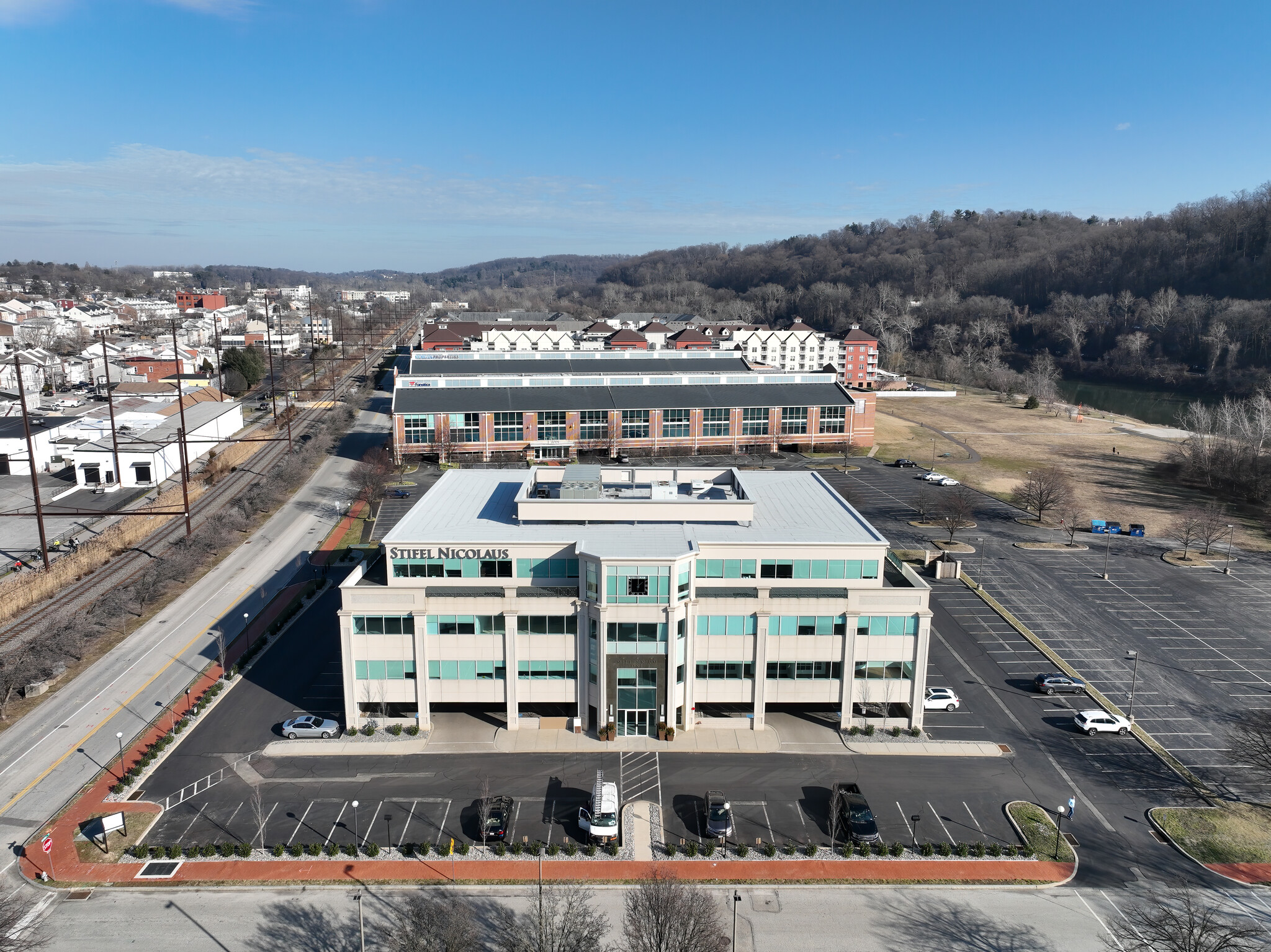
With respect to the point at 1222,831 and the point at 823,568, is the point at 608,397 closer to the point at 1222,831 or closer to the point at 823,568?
the point at 823,568

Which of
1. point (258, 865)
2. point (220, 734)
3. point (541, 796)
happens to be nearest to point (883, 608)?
point (541, 796)

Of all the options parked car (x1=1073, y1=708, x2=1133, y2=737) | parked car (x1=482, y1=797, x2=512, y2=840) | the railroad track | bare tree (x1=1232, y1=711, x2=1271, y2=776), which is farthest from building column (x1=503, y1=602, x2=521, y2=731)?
bare tree (x1=1232, y1=711, x2=1271, y2=776)

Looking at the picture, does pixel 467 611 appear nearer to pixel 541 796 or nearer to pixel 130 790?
pixel 541 796

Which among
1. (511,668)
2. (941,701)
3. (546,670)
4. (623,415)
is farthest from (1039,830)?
(623,415)

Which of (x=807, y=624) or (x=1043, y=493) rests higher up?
(x=807, y=624)

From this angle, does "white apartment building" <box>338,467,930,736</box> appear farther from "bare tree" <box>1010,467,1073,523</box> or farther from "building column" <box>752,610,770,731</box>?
"bare tree" <box>1010,467,1073,523</box>

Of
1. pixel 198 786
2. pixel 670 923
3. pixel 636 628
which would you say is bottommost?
pixel 198 786

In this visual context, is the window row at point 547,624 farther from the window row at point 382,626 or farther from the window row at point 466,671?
the window row at point 382,626

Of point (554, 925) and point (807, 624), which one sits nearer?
point (554, 925)
